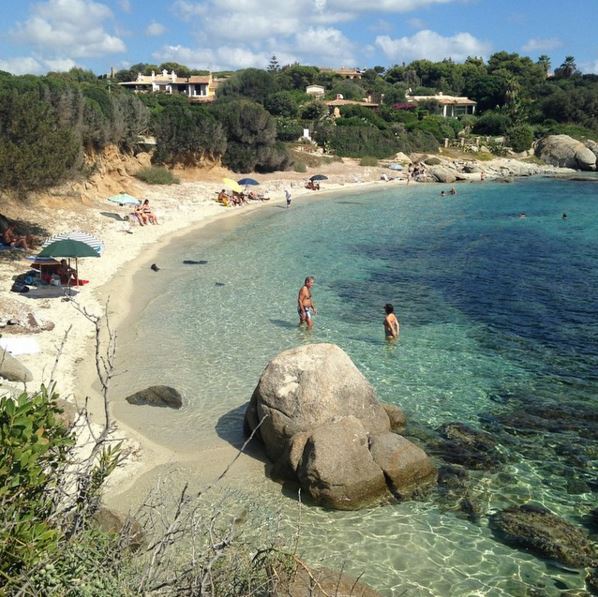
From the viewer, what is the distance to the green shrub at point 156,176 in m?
43.9

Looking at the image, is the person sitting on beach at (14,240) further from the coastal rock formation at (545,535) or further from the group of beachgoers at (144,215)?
the coastal rock formation at (545,535)

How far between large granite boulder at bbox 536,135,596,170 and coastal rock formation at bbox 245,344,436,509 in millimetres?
82212

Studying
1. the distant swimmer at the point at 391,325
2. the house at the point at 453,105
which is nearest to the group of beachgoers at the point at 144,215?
the distant swimmer at the point at 391,325

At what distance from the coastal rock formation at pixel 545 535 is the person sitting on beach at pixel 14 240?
21.5 metres

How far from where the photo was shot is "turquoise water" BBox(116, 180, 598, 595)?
8.85 m

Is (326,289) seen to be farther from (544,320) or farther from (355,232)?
(355,232)

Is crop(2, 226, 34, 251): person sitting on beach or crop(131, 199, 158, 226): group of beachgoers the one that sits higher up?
crop(131, 199, 158, 226): group of beachgoers

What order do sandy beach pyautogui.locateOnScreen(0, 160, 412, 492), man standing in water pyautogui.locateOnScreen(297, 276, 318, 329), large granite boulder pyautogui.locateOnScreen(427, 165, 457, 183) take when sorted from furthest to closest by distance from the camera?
1. large granite boulder pyautogui.locateOnScreen(427, 165, 457, 183)
2. man standing in water pyautogui.locateOnScreen(297, 276, 318, 329)
3. sandy beach pyautogui.locateOnScreen(0, 160, 412, 492)

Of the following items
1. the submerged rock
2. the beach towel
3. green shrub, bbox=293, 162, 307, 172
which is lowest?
the submerged rock

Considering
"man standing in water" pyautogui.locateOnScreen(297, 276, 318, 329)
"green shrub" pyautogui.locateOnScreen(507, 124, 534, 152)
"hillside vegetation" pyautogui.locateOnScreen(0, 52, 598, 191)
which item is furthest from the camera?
"green shrub" pyautogui.locateOnScreen(507, 124, 534, 152)

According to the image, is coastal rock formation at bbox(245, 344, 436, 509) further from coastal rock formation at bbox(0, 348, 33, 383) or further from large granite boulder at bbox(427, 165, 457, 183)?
large granite boulder at bbox(427, 165, 457, 183)

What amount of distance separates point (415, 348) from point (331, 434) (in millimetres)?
7337

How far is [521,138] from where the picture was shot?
88.1 metres

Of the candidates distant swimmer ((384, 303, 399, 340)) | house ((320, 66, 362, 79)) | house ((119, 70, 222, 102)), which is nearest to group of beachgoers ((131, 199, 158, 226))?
distant swimmer ((384, 303, 399, 340))
